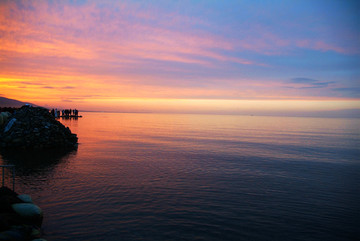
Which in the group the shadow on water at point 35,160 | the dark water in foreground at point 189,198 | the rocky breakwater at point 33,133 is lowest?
the dark water in foreground at point 189,198

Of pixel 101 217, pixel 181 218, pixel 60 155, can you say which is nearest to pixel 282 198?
pixel 181 218

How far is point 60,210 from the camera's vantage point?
809 cm

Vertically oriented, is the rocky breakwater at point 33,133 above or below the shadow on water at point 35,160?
above

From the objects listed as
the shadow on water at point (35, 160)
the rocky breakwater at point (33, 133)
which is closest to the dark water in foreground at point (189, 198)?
the shadow on water at point (35, 160)

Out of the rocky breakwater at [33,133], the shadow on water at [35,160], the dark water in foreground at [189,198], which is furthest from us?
the rocky breakwater at [33,133]

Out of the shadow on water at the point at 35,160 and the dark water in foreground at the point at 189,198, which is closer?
the dark water in foreground at the point at 189,198

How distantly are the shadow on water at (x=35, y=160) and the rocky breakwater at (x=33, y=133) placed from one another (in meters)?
0.96

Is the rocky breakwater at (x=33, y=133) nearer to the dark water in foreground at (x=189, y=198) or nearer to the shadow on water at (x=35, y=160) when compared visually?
the shadow on water at (x=35, y=160)

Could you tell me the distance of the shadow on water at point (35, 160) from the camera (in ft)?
43.7

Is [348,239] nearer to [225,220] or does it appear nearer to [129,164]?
[225,220]

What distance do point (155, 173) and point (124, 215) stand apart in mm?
5734

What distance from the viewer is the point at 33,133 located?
68.5 feet

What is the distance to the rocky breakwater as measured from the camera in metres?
20.4

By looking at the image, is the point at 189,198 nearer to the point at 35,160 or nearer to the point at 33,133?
the point at 35,160
